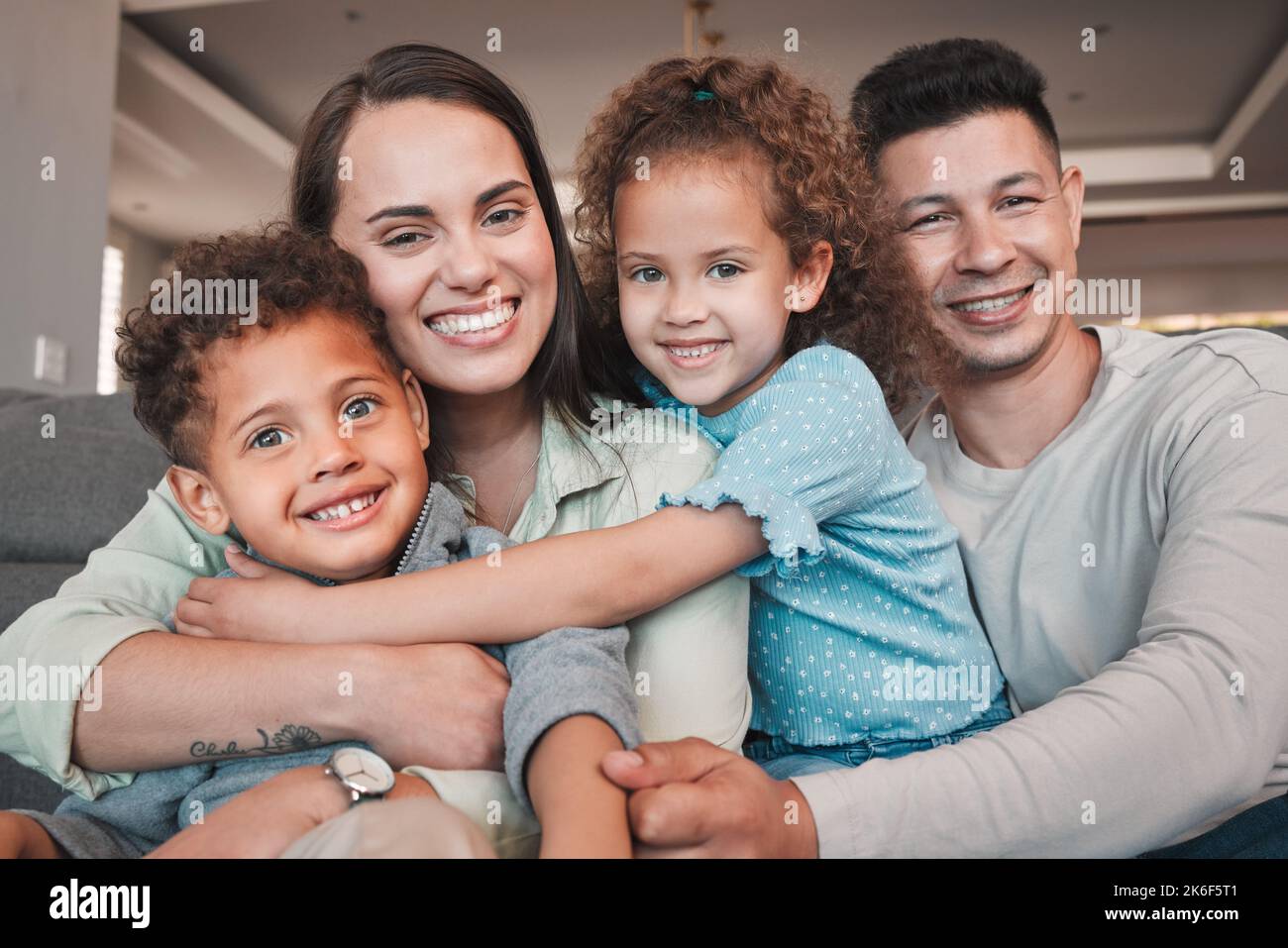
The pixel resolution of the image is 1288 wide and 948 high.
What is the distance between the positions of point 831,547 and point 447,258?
0.61 metres

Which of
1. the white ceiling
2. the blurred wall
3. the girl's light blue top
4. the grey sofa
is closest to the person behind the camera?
the girl's light blue top

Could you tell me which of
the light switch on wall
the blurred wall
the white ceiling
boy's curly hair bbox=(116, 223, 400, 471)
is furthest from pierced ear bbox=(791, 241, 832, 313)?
the white ceiling

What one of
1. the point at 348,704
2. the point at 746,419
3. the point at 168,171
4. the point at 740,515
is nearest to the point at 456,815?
the point at 348,704

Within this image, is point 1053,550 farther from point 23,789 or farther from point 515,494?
point 23,789

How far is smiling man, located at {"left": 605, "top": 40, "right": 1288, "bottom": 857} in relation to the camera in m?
1.02

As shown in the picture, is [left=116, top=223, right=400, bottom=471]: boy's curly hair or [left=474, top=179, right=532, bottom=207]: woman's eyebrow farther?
[left=474, top=179, right=532, bottom=207]: woman's eyebrow

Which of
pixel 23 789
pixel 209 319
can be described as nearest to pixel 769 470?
pixel 209 319

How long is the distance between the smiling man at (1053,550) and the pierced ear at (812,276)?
250 millimetres

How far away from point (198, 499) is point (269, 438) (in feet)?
0.49

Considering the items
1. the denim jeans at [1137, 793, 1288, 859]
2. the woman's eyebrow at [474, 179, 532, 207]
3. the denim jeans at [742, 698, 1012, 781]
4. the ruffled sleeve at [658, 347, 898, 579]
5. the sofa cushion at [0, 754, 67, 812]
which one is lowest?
the sofa cushion at [0, 754, 67, 812]

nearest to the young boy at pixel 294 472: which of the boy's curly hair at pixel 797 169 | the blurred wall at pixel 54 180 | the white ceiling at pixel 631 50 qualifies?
the boy's curly hair at pixel 797 169

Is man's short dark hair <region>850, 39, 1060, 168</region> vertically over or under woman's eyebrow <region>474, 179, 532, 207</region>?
over

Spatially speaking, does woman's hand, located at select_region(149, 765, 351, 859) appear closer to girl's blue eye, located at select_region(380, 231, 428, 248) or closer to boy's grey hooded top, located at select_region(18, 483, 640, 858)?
boy's grey hooded top, located at select_region(18, 483, 640, 858)

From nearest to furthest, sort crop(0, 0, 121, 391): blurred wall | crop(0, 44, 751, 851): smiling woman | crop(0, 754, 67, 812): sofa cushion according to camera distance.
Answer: crop(0, 44, 751, 851): smiling woman, crop(0, 754, 67, 812): sofa cushion, crop(0, 0, 121, 391): blurred wall
